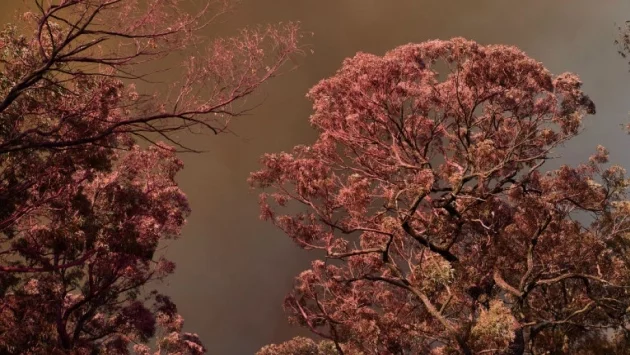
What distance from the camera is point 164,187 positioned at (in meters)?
14.4


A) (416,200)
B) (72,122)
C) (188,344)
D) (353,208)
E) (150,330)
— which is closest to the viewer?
(72,122)

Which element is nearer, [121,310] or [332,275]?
[121,310]

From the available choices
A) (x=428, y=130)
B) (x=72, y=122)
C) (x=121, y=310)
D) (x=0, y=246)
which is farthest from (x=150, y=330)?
(x=428, y=130)

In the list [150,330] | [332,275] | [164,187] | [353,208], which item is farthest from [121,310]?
[353,208]

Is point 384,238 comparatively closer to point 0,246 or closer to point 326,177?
point 326,177

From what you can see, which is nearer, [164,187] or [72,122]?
[72,122]

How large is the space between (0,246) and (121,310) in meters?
4.68

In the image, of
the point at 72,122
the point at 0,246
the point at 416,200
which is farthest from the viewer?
the point at 0,246

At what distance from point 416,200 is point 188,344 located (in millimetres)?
14931

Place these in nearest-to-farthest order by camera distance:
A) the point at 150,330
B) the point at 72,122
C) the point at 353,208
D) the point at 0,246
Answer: the point at 72,122, the point at 0,246, the point at 353,208, the point at 150,330

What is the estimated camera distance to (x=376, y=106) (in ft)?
44.5

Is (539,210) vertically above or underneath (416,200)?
above

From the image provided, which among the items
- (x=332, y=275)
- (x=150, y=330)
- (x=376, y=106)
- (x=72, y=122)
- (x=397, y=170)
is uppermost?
(x=376, y=106)

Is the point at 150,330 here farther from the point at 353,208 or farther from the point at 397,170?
the point at 397,170
